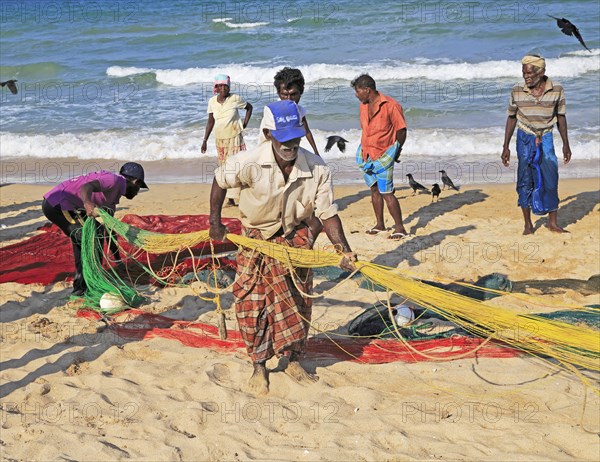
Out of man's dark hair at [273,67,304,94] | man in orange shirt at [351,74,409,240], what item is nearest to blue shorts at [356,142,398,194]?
man in orange shirt at [351,74,409,240]

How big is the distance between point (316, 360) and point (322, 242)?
8.69 feet

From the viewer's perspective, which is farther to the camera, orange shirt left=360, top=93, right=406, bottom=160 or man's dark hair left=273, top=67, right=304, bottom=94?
orange shirt left=360, top=93, right=406, bottom=160

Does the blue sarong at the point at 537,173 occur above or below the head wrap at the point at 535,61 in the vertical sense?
below

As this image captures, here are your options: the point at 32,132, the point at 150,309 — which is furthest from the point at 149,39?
the point at 150,309

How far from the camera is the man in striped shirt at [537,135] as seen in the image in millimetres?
7012

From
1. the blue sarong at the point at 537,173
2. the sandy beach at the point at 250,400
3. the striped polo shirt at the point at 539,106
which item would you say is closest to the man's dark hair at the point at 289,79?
the sandy beach at the point at 250,400

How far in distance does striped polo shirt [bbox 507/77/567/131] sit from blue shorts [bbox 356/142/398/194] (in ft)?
3.83

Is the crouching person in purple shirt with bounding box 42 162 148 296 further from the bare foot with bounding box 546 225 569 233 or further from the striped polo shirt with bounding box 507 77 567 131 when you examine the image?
the bare foot with bounding box 546 225 569 233

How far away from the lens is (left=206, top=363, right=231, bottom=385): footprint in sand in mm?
4633

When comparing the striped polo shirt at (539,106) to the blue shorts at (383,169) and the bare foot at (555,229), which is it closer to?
the bare foot at (555,229)

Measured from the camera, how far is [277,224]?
4238 millimetres

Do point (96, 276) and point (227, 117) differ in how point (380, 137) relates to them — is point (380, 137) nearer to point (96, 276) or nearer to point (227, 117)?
point (227, 117)

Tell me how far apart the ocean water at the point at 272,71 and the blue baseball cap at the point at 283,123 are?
655 cm

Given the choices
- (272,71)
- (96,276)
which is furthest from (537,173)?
(272,71)
